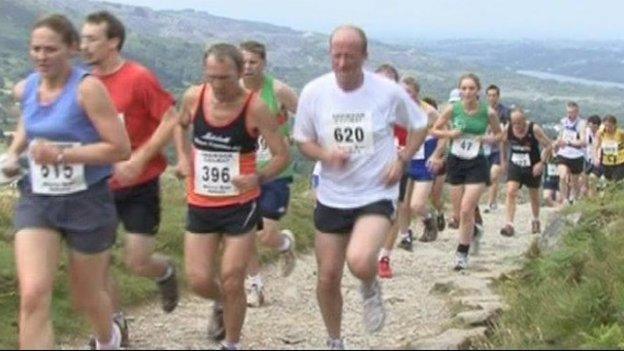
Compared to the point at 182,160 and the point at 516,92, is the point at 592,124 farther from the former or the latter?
the point at 516,92

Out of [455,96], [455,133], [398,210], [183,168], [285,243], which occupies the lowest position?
[398,210]

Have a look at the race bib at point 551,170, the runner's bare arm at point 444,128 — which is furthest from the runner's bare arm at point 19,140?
the race bib at point 551,170

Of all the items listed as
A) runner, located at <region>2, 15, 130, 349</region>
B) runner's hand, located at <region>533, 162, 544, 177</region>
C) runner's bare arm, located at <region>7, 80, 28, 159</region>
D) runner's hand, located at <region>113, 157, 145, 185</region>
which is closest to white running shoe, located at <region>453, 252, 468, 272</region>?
runner's hand, located at <region>533, 162, 544, 177</region>

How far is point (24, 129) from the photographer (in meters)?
6.54

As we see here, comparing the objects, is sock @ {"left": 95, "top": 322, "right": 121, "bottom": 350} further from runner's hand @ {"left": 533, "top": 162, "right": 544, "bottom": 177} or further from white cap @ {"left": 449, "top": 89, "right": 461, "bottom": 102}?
runner's hand @ {"left": 533, "top": 162, "right": 544, "bottom": 177}

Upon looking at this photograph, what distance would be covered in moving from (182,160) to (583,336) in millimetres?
2835

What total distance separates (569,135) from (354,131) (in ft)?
47.6

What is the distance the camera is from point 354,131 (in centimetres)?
761

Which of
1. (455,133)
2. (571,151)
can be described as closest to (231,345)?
(455,133)

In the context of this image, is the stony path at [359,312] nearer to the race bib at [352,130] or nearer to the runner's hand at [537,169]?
the race bib at [352,130]

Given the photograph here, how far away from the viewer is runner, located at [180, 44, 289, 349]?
7.54 m

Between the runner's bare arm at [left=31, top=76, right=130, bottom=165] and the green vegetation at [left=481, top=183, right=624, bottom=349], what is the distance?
8.04ft

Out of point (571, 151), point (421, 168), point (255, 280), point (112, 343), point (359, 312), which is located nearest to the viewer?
point (112, 343)

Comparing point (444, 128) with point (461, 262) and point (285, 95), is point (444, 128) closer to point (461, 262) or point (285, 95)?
point (461, 262)
